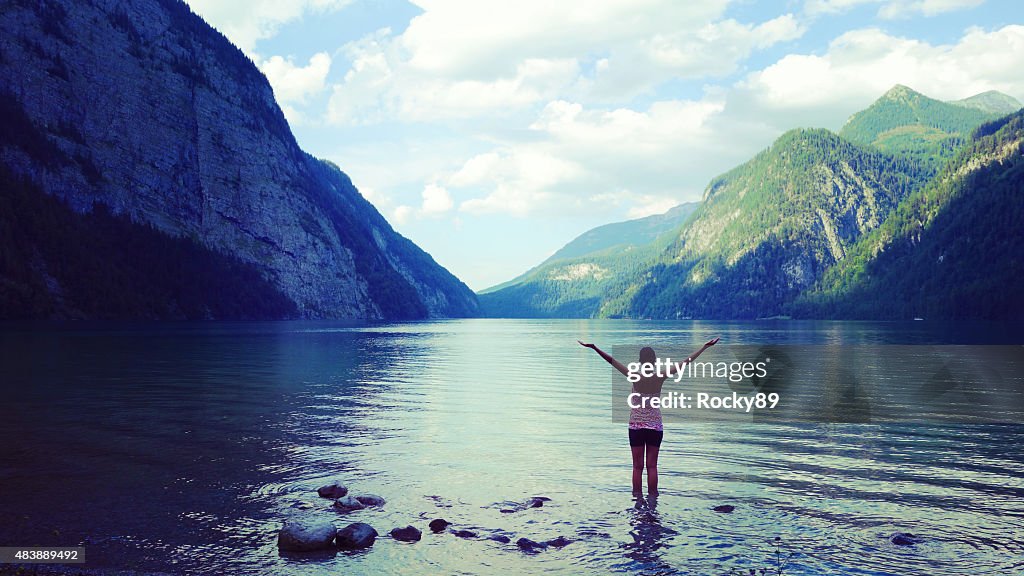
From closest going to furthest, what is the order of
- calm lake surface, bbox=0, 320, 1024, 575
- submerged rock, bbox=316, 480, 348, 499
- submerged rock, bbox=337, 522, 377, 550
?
calm lake surface, bbox=0, 320, 1024, 575, submerged rock, bbox=337, 522, 377, 550, submerged rock, bbox=316, 480, 348, 499

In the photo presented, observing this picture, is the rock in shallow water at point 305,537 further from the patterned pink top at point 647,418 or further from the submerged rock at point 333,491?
the patterned pink top at point 647,418

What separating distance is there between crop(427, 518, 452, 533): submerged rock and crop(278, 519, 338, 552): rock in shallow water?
2167mm

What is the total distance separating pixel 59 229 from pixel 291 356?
145 meters

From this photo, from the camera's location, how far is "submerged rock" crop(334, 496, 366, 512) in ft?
56.9

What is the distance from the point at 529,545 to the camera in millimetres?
14539

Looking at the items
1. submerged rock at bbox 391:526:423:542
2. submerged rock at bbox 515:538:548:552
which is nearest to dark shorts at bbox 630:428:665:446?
submerged rock at bbox 515:538:548:552

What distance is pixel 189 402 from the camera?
122 ft

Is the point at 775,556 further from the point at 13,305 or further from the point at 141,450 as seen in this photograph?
the point at 13,305

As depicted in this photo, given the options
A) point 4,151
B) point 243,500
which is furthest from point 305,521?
point 4,151

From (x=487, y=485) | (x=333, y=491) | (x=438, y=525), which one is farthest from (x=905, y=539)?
(x=333, y=491)

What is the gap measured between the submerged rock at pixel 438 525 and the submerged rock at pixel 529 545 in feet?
6.46

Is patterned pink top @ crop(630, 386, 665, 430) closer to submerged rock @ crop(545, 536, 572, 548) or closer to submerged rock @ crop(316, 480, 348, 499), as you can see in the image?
submerged rock @ crop(545, 536, 572, 548)

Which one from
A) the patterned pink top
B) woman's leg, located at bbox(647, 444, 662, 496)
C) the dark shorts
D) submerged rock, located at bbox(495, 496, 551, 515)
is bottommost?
submerged rock, located at bbox(495, 496, 551, 515)

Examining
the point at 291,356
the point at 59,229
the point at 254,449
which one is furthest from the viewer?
the point at 59,229
